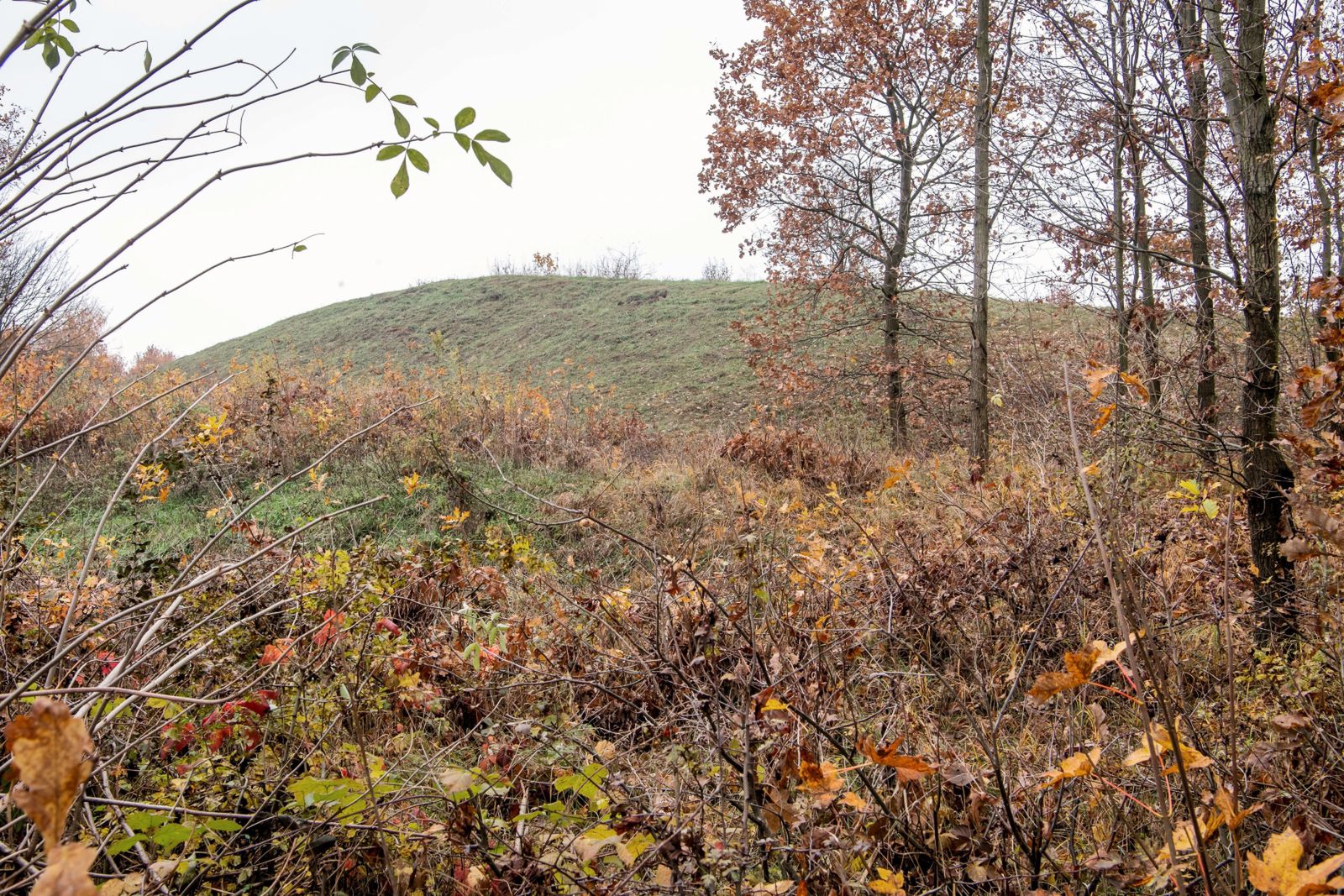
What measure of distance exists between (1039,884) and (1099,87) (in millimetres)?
3455

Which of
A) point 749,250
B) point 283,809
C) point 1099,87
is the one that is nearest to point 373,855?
point 283,809

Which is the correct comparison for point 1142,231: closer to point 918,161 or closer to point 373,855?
point 918,161

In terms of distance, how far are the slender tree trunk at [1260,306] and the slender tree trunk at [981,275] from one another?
386 cm

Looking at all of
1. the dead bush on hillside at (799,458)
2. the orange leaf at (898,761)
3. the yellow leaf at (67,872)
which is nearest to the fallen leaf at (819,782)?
the orange leaf at (898,761)

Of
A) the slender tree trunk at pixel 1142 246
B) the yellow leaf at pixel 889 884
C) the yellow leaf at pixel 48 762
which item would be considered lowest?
the yellow leaf at pixel 889 884

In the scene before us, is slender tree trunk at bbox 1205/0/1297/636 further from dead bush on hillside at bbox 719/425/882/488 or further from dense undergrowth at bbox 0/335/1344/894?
dead bush on hillside at bbox 719/425/882/488

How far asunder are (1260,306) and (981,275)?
15.8ft

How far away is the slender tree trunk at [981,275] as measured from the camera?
7.41 meters

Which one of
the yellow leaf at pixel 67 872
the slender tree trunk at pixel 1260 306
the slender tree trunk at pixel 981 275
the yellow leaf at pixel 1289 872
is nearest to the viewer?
the yellow leaf at pixel 67 872

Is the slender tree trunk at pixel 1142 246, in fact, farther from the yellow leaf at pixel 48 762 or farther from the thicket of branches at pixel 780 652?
the yellow leaf at pixel 48 762

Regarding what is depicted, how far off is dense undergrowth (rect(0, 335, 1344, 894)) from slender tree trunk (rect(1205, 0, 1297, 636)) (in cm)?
14

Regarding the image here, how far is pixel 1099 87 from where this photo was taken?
3477 mm

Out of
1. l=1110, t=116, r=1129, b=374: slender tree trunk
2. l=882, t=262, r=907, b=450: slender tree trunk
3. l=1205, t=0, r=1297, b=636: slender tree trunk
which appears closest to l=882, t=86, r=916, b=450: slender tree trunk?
l=882, t=262, r=907, b=450: slender tree trunk

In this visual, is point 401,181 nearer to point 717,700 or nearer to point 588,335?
point 717,700
